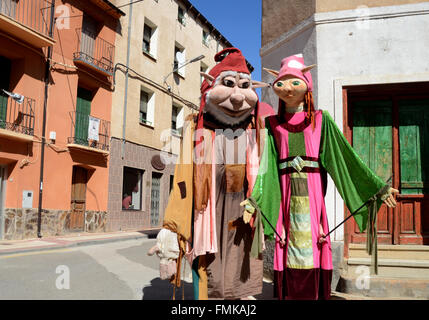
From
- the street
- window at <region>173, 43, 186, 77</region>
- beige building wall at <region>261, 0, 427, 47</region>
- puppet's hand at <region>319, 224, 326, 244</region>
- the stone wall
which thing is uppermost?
window at <region>173, 43, 186, 77</region>

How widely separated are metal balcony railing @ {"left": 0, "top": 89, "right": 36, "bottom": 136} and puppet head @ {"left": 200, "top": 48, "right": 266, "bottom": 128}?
914 cm

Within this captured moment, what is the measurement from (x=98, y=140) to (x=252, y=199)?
11503 mm

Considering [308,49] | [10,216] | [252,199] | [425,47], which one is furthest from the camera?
[10,216]

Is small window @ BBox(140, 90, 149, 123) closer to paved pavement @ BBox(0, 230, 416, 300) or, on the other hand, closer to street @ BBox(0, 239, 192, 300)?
paved pavement @ BBox(0, 230, 416, 300)

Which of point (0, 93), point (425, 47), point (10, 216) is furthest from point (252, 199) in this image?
point (0, 93)

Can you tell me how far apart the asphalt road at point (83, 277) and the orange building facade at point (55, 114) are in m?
3.38

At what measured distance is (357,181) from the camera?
317 centimetres

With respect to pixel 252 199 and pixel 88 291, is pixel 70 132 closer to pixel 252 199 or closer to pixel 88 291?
pixel 88 291

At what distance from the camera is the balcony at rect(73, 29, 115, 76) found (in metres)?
12.8

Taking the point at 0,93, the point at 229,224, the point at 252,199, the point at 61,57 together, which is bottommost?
the point at 229,224

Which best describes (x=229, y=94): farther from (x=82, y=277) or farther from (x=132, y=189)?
(x=132, y=189)

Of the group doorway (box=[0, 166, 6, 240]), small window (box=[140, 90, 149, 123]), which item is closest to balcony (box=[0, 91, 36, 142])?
doorway (box=[0, 166, 6, 240])

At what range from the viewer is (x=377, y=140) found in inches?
211

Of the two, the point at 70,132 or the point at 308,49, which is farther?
the point at 70,132
